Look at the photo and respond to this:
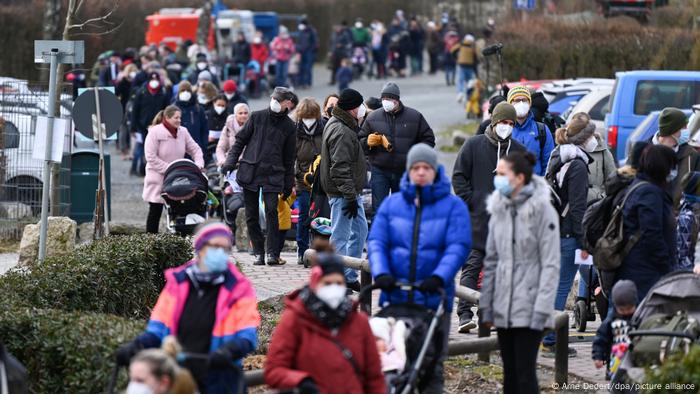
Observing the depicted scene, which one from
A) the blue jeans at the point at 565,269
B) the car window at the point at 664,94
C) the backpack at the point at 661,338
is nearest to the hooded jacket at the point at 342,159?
the blue jeans at the point at 565,269

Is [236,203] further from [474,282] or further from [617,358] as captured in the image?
[617,358]

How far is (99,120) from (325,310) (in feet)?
35.6

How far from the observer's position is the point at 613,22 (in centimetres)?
3622

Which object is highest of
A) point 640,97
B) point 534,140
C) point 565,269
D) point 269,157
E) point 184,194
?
point 534,140

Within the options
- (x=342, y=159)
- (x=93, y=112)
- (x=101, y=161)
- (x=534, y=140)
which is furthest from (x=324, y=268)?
(x=101, y=161)

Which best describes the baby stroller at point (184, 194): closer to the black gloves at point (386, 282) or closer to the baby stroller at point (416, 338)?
the baby stroller at point (416, 338)

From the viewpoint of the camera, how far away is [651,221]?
9828 millimetres

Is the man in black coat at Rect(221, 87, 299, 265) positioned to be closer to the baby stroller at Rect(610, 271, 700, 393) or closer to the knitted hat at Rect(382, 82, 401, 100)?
the knitted hat at Rect(382, 82, 401, 100)

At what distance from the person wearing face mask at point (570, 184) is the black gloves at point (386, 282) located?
3242mm

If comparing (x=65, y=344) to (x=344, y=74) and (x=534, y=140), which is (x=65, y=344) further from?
(x=344, y=74)

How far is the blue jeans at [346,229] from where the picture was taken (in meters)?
14.5

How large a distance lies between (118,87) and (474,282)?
19.2 metres

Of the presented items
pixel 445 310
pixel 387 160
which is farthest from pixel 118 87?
pixel 445 310

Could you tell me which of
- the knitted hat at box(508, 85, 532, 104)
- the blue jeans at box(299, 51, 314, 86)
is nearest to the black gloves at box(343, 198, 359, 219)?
the knitted hat at box(508, 85, 532, 104)
